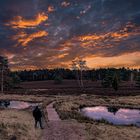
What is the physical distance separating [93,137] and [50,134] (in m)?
3.68

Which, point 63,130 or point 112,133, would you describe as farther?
point 112,133

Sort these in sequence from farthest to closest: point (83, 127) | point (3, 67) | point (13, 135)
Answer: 1. point (3, 67)
2. point (83, 127)
3. point (13, 135)

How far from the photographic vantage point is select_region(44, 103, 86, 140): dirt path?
23469 mm

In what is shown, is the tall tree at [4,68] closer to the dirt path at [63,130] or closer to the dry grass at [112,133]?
the dirt path at [63,130]

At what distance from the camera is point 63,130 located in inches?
1024

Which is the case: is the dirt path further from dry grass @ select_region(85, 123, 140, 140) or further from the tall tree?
the tall tree

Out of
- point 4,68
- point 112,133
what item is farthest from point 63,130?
point 4,68

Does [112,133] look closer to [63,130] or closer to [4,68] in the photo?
[63,130]

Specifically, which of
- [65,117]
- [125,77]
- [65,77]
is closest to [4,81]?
[65,117]

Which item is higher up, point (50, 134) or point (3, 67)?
point (3, 67)

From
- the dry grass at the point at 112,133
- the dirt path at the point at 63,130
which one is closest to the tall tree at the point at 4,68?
the dirt path at the point at 63,130

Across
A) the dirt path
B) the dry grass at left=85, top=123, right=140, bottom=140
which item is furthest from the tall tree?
the dry grass at left=85, top=123, right=140, bottom=140

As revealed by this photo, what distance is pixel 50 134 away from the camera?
24.4 meters

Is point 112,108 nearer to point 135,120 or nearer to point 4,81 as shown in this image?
point 135,120
